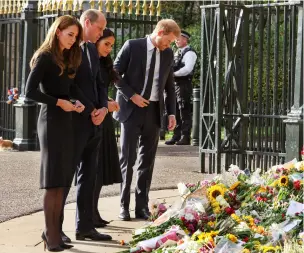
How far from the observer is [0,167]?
43.3 ft

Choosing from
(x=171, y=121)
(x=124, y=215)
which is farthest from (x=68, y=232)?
(x=171, y=121)

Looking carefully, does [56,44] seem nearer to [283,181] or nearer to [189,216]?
[189,216]

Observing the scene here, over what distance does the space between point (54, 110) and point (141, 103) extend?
185 centimetres

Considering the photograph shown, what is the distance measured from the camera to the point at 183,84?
16.6 m

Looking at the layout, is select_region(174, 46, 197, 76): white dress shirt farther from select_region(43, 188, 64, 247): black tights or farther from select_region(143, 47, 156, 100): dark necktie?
select_region(43, 188, 64, 247): black tights

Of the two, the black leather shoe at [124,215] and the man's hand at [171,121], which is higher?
the man's hand at [171,121]

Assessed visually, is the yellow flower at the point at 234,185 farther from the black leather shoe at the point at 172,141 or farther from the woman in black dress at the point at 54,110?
the black leather shoe at the point at 172,141

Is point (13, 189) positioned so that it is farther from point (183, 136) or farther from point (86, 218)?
point (183, 136)

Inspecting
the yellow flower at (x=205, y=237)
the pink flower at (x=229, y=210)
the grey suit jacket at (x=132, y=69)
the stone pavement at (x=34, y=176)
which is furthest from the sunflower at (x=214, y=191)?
the stone pavement at (x=34, y=176)

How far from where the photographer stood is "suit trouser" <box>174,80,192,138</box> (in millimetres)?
16594

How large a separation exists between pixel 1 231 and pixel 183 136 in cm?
917

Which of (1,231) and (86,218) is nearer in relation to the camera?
(86,218)

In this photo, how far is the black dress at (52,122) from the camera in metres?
6.79

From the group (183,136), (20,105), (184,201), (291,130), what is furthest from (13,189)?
(183,136)
